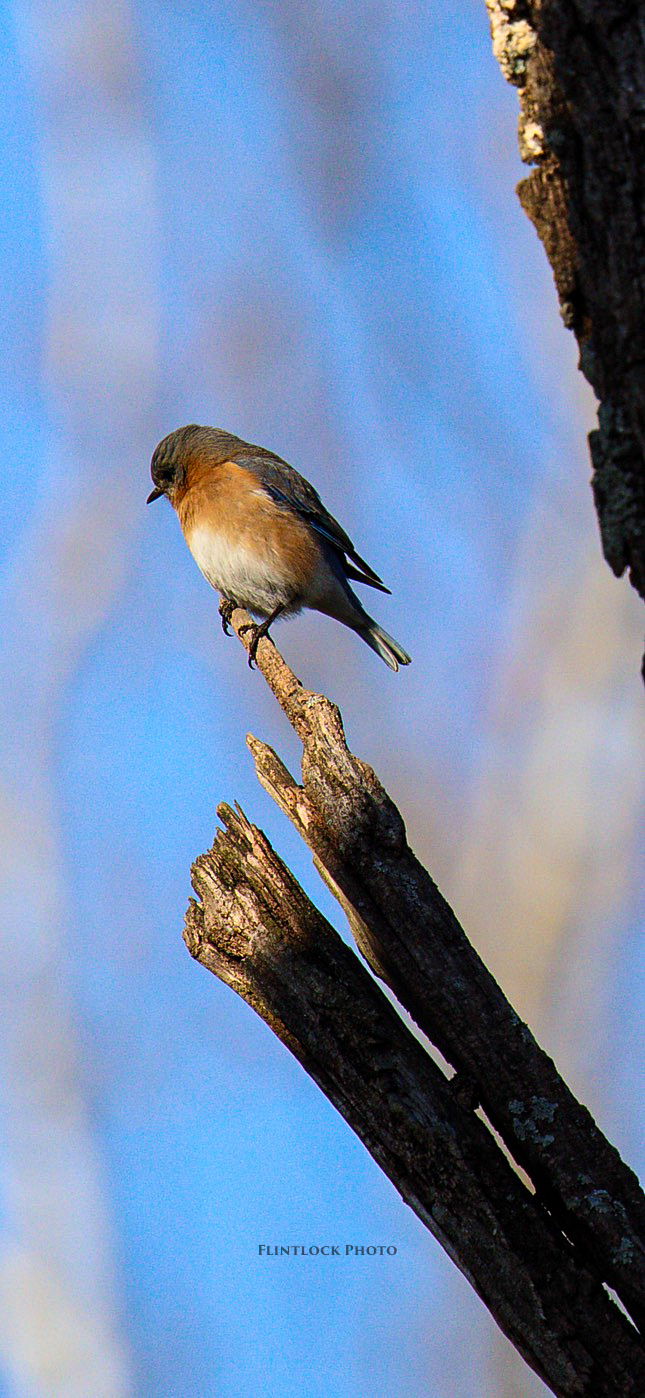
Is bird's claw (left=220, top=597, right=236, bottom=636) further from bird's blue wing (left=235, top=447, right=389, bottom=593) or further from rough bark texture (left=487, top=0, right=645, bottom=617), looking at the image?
rough bark texture (left=487, top=0, right=645, bottom=617)

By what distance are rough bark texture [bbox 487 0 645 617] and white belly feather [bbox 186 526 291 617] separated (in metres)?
4.73

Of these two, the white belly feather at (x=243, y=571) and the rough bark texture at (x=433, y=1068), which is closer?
the rough bark texture at (x=433, y=1068)

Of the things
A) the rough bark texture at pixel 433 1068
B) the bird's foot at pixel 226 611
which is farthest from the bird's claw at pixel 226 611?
the rough bark texture at pixel 433 1068

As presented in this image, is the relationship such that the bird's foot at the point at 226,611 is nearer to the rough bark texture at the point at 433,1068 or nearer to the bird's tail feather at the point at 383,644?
the bird's tail feather at the point at 383,644

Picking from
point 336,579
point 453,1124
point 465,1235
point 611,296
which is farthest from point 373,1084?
point 336,579

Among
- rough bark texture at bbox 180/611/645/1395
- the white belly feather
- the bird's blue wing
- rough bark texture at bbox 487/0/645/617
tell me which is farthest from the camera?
the bird's blue wing

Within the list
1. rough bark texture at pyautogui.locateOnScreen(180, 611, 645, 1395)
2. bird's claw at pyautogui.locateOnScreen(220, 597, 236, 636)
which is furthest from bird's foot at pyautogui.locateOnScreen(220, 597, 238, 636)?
rough bark texture at pyautogui.locateOnScreen(180, 611, 645, 1395)

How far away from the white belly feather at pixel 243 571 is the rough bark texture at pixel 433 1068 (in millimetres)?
3560

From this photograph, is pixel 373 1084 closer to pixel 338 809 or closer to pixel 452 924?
pixel 452 924

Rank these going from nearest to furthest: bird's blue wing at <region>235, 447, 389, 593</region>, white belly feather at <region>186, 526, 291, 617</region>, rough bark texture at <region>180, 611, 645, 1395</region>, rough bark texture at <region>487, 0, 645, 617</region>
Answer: rough bark texture at <region>487, 0, 645, 617</region> → rough bark texture at <region>180, 611, 645, 1395</region> → white belly feather at <region>186, 526, 291, 617</region> → bird's blue wing at <region>235, 447, 389, 593</region>

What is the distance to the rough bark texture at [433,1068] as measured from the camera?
2514mm

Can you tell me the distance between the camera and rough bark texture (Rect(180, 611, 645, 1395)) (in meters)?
2.51

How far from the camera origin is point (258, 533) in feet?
22.0

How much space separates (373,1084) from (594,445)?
1468 mm
